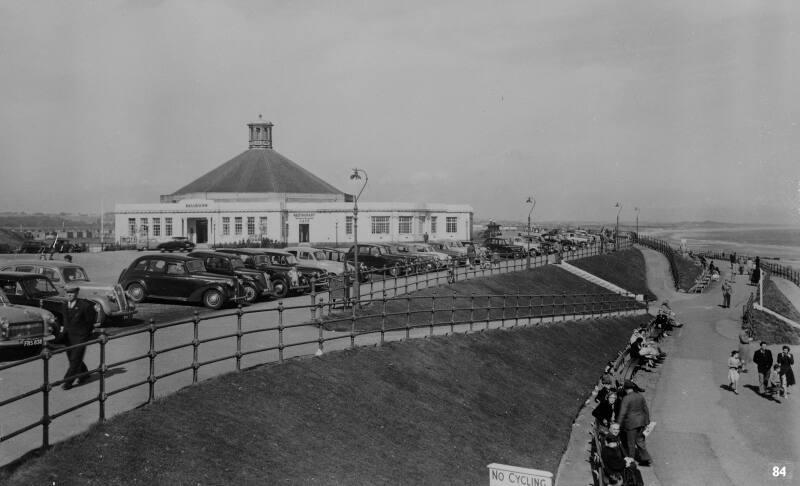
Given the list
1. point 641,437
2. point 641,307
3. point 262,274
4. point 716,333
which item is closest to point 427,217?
point 641,307

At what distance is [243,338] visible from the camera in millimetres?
16500

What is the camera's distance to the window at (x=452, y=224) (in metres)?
63.6

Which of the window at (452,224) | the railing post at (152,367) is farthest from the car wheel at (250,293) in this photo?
the window at (452,224)

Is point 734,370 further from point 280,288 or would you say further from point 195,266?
point 195,266

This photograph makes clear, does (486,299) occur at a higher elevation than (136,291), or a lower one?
lower

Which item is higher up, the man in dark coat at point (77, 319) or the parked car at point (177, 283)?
the man in dark coat at point (77, 319)

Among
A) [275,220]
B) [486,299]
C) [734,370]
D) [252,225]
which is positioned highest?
[275,220]

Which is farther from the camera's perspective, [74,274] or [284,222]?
[284,222]

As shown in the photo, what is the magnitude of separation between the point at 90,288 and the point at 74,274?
1.82m

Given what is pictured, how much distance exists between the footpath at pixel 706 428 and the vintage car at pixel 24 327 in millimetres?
10001

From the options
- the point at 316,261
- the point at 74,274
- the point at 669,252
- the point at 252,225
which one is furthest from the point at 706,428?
the point at 669,252

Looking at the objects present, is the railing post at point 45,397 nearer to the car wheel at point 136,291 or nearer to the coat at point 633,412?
the coat at point 633,412

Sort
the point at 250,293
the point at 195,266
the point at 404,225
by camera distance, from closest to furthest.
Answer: the point at 195,266 → the point at 250,293 → the point at 404,225

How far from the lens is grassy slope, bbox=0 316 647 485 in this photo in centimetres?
874
